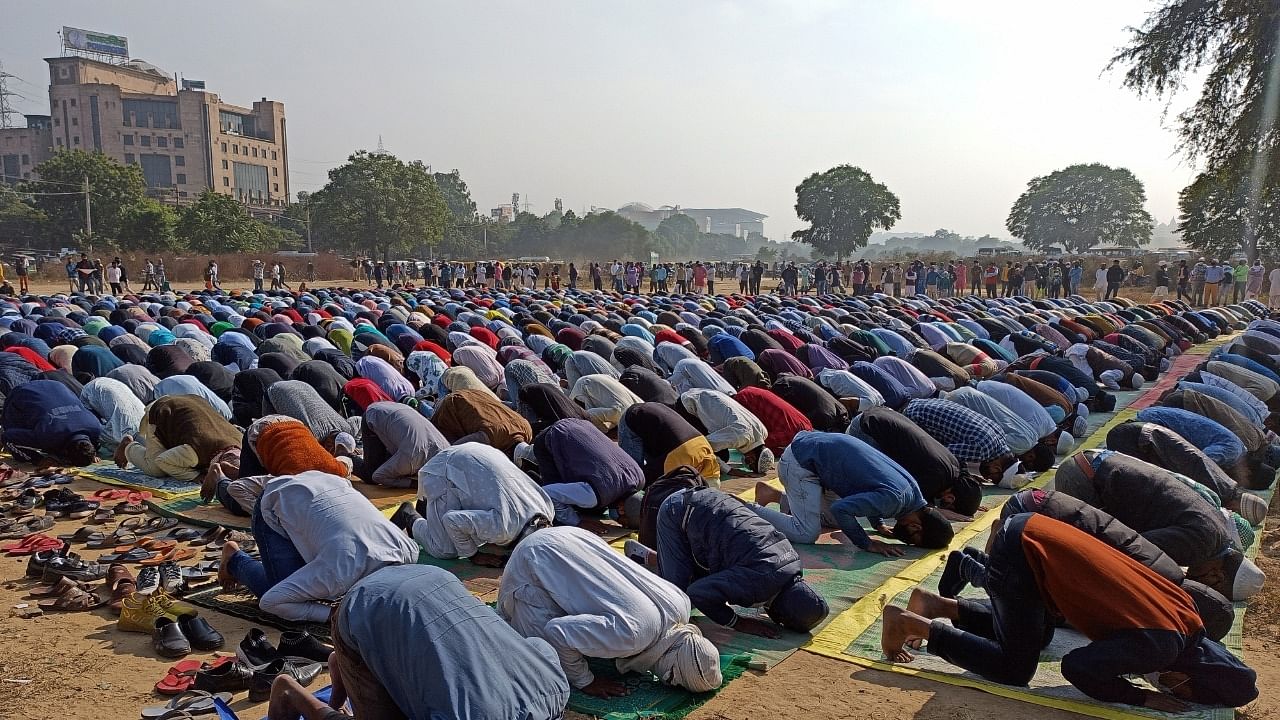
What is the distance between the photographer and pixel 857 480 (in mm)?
5453

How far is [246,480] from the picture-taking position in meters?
5.99

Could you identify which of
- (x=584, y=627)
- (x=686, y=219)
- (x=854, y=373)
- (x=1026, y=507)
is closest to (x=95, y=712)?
(x=584, y=627)

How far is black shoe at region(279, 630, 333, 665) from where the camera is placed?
409 centimetres

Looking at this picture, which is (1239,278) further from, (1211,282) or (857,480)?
(857,480)

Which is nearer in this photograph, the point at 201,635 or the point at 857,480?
the point at 201,635

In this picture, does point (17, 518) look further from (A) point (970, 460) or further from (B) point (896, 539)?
(A) point (970, 460)

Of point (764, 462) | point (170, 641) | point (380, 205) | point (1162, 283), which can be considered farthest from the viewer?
point (380, 205)

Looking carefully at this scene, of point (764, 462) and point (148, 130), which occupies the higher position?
point (148, 130)

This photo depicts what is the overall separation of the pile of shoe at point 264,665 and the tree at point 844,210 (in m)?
53.1

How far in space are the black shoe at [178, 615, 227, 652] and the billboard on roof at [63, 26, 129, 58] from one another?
8436 centimetres

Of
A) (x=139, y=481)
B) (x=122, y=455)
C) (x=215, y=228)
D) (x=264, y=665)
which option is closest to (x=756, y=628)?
(x=264, y=665)

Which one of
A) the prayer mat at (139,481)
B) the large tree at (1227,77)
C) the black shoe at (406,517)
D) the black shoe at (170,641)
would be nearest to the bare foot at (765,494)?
the black shoe at (406,517)

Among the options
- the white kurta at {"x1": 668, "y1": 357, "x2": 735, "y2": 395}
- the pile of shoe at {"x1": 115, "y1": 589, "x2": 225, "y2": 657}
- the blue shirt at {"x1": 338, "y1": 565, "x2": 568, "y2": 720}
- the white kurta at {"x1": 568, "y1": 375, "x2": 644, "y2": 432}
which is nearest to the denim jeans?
the pile of shoe at {"x1": 115, "y1": 589, "x2": 225, "y2": 657}

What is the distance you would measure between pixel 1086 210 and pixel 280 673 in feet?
226
